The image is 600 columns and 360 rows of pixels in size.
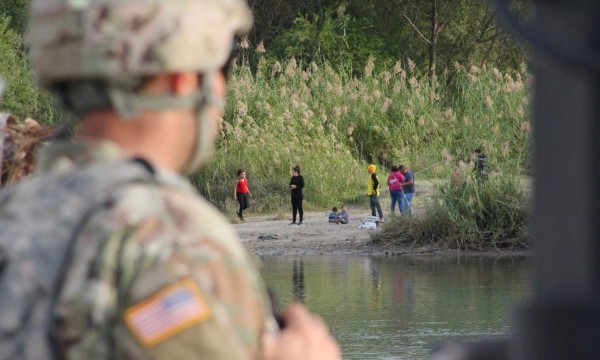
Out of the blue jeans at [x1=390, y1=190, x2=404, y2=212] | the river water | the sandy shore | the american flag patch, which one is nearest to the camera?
the american flag patch

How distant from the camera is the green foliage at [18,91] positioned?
38438mm

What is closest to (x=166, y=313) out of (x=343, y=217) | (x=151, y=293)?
(x=151, y=293)

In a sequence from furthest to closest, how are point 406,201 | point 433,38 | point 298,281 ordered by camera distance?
point 433,38, point 406,201, point 298,281

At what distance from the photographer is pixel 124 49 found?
182 centimetres

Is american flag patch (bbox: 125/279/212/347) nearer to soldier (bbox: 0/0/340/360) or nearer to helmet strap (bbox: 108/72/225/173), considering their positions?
soldier (bbox: 0/0/340/360)

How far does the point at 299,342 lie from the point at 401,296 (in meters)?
17.7

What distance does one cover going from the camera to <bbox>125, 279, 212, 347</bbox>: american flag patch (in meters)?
1.67

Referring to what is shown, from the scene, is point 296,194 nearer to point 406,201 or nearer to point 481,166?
point 406,201

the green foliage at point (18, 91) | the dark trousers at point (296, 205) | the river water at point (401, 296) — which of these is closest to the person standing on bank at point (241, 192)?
the dark trousers at point (296, 205)

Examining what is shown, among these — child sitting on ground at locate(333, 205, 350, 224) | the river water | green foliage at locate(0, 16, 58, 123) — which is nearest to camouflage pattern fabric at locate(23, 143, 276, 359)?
the river water

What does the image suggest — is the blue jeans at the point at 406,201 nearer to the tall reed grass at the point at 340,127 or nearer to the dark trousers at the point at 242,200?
the tall reed grass at the point at 340,127

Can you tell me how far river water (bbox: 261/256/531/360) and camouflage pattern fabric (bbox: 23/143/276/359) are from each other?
9965 mm

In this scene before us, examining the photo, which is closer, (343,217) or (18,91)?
(343,217)

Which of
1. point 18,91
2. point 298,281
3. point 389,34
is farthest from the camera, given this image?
point 389,34
